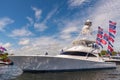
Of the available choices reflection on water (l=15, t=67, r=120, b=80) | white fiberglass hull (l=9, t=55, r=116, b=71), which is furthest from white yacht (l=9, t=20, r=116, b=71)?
reflection on water (l=15, t=67, r=120, b=80)

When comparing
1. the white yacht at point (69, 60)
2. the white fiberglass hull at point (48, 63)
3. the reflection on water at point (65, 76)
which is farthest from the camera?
the white yacht at point (69, 60)

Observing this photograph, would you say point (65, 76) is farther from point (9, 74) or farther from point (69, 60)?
point (9, 74)

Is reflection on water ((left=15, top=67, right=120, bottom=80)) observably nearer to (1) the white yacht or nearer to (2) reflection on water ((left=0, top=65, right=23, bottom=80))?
(2) reflection on water ((left=0, top=65, right=23, bottom=80))

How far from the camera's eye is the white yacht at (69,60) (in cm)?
3391

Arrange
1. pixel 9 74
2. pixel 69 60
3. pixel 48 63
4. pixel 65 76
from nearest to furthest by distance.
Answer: pixel 65 76
pixel 9 74
pixel 48 63
pixel 69 60

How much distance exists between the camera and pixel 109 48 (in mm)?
57844

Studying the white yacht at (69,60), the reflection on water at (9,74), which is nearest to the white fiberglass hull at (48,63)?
the white yacht at (69,60)

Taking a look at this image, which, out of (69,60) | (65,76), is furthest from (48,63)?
(65,76)

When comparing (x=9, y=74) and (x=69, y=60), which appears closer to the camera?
(x=9, y=74)

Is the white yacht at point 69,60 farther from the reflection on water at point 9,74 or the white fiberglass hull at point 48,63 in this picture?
the reflection on water at point 9,74

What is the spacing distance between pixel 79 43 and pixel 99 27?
14117mm

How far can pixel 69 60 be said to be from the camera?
35375mm

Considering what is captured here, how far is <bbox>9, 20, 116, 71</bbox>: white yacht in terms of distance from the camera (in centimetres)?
3391

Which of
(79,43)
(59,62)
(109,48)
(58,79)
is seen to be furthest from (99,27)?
(58,79)
